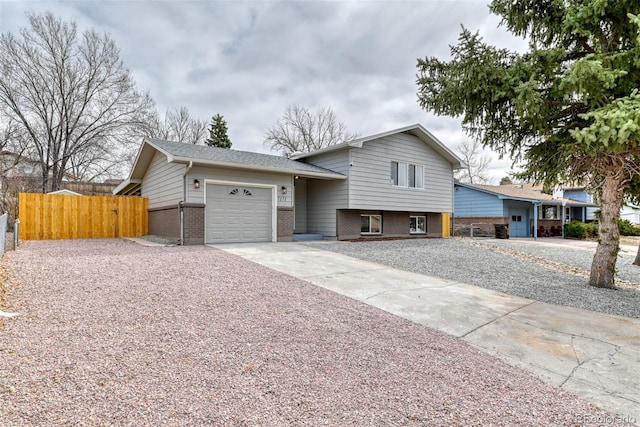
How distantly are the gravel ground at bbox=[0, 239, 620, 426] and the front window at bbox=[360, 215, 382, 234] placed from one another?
1015 cm

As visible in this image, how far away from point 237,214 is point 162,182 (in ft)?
11.5

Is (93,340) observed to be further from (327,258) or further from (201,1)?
(201,1)

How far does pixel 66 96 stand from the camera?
20703mm

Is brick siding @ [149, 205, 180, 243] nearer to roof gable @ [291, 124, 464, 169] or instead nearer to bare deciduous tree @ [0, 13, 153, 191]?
roof gable @ [291, 124, 464, 169]

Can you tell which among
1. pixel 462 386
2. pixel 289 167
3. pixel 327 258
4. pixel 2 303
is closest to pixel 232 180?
pixel 289 167

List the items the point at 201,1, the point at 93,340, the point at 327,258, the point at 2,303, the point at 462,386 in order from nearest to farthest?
the point at 462,386 < the point at 93,340 < the point at 2,303 < the point at 327,258 < the point at 201,1

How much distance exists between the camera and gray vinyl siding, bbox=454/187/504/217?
21984 millimetres

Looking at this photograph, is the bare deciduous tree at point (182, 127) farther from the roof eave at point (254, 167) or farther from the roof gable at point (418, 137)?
the roof eave at point (254, 167)

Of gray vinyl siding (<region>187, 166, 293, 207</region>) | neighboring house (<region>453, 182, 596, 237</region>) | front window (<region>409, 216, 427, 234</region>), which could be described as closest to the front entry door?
neighboring house (<region>453, 182, 596, 237</region>)

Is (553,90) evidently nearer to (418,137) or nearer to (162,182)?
(418,137)

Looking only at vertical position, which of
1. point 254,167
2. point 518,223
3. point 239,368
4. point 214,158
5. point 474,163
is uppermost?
point 474,163

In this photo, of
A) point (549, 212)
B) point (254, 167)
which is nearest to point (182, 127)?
point (254, 167)

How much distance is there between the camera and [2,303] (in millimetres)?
4004

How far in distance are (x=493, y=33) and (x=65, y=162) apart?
25.2m
